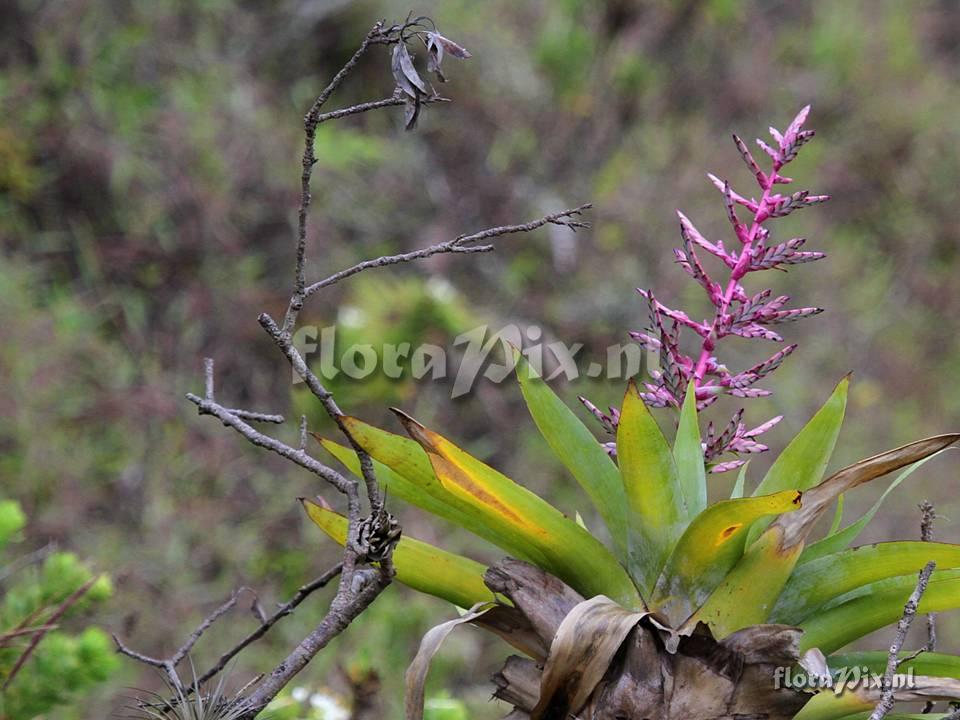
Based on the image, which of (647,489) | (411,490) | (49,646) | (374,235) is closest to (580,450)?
(647,489)

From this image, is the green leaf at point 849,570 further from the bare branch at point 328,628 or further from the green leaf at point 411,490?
the bare branch at point 328,628

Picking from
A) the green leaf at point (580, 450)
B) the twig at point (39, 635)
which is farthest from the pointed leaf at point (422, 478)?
the twig at point (39, 635)

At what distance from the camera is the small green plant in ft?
4.79

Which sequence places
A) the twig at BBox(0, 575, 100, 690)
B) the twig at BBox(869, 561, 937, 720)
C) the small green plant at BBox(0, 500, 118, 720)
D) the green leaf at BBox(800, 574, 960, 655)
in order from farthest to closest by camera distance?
the small green plant at BBox(0, 500, 118, 720), the twig at BBox(0, 575, 100, 690), the green leaf at BBox(800, 574, 960, 655), the twig at BBox(869, 561, 937, 720)

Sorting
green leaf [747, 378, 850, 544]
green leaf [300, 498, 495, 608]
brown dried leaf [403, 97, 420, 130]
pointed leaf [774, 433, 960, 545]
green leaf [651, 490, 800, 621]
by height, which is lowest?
green leaf [651, 490, 800, 621]

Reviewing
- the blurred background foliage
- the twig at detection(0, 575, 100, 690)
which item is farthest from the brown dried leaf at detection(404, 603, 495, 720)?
the blurred background foliage

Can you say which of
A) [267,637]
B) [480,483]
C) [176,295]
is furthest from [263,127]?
[480,483]

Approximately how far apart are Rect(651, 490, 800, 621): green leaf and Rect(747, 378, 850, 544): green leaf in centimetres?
13

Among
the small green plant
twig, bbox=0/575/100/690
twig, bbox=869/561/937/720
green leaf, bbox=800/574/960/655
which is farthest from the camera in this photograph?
the small green plant

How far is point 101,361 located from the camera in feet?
14.5

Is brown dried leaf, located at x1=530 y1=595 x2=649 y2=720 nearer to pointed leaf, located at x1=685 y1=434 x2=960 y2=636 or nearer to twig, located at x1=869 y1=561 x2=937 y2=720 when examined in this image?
pointed leaf, located at x1=685 y1=434 x2=960 y2=636

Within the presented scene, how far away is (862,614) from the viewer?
119 centimetres

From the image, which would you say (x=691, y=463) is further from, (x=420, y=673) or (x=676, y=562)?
(x=420, y=673)

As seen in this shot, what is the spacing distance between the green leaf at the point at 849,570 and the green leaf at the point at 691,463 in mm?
139
